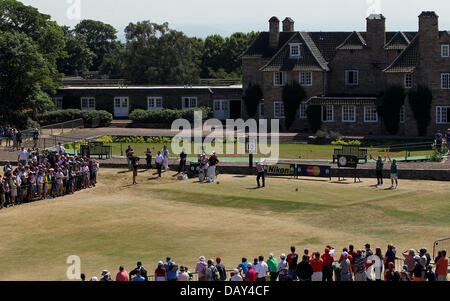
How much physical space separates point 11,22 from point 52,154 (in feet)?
104

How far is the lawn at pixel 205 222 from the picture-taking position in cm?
2853

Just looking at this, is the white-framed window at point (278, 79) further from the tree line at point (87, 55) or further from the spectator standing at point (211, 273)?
the spectator standing at point (211, 273)

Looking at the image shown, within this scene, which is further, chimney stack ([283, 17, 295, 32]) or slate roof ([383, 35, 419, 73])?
chimney stack ([283, 17, 295, 32])

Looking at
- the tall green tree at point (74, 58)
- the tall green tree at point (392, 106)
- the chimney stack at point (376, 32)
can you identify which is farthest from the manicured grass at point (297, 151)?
the tall green tree at point (74, 58)

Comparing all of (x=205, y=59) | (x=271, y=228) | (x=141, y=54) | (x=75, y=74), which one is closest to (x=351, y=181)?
(x=271, y=228)

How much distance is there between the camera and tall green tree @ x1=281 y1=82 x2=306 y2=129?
240 feet

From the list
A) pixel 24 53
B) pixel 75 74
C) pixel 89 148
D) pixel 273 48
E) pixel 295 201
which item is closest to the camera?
pixel 295 201

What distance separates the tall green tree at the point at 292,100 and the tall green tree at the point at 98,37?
2520 inches

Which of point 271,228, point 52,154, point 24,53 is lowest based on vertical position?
point 271,228

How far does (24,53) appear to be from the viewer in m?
66.6

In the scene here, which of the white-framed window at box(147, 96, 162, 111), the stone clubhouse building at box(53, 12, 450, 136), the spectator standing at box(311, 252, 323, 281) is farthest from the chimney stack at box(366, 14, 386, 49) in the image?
the spectator standing at box(311, 252, 323, 281)

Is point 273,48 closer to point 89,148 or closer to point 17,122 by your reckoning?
point 17,122

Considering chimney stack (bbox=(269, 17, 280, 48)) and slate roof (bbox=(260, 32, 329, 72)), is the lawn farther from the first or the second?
chimney stack (bbox=(269, 17, 280, 48))

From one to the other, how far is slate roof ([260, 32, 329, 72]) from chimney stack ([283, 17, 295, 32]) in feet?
22.0
